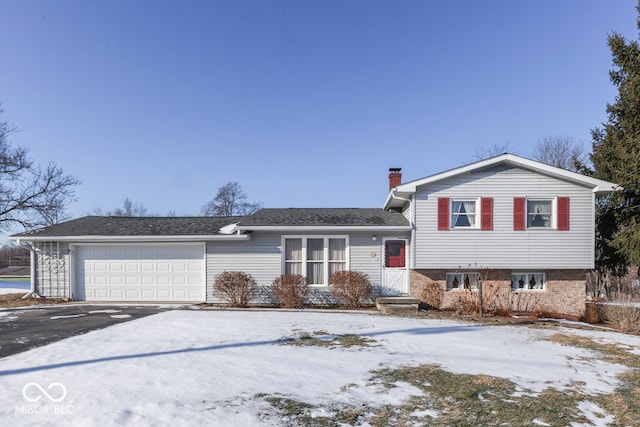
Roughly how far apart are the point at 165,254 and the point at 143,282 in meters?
1.35

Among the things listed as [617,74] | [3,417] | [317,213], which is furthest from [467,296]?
[3,417]

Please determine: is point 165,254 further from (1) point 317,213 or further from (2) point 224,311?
(1) point 317,213

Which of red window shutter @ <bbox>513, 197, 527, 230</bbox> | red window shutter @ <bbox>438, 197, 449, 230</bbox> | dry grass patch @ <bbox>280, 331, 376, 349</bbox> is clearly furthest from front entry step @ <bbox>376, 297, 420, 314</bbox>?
red window shutter @ <bbox>513, 197, 527, 230</bbox>

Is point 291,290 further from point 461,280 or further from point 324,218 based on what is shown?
point 461,280

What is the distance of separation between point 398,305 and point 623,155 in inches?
395

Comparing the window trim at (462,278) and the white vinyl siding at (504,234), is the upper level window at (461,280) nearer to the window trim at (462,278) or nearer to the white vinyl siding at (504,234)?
the window trim at (462,278)

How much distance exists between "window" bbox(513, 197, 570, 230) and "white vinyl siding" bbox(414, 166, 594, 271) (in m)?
0.16

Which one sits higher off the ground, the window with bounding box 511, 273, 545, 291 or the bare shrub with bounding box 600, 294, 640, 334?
the window with bounding box 511, 273, 545, 291

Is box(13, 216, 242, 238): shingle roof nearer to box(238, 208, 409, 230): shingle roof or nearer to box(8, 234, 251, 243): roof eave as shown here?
box(8, 234, 251, 243): roof eave

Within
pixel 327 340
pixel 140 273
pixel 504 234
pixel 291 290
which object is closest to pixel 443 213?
pixel 504 234

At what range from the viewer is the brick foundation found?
11898mm

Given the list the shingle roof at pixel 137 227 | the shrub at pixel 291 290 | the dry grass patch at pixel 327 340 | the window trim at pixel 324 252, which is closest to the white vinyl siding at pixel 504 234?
the window trim at pixel 324 252

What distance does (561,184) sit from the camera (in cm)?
1171

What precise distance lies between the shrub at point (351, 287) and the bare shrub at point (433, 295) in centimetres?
197
